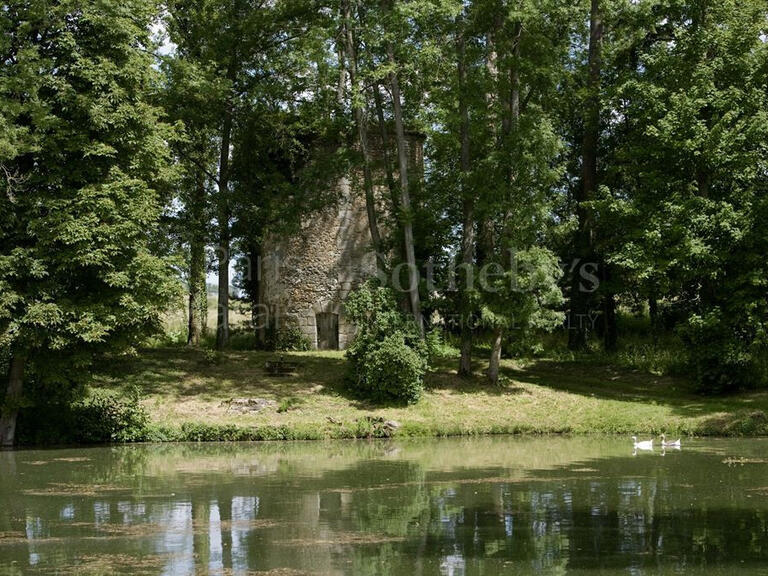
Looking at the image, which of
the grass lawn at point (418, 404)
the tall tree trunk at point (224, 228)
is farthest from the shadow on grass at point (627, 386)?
the tall tree trunk at point (224, 228)

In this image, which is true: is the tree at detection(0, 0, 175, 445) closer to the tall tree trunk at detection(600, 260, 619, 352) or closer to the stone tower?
the stone tower

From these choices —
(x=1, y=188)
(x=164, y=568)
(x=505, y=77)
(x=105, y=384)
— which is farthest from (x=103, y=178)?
(x=164, y=568)

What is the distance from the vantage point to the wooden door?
3447 centimetres

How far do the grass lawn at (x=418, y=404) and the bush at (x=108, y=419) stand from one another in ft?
1.72

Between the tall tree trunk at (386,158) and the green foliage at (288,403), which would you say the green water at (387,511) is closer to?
the green foliage at (288,403)

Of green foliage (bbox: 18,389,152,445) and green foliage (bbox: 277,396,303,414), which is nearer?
green foliage (bbox: 18,389,152,445)

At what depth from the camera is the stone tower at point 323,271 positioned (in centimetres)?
3406

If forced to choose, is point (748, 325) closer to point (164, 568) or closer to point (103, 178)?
point (103, 178)

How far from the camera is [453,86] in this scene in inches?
1085

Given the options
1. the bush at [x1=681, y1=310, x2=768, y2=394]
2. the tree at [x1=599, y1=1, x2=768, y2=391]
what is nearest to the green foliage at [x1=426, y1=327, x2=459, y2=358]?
the tree at [x1=599, y1=1, x2=768, y2=391]

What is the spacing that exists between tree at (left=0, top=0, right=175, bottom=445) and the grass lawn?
298 centimetres

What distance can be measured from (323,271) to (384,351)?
30.3ft

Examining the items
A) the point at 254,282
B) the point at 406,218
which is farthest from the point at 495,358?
the point at 254,282

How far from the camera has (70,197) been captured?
2175cm
